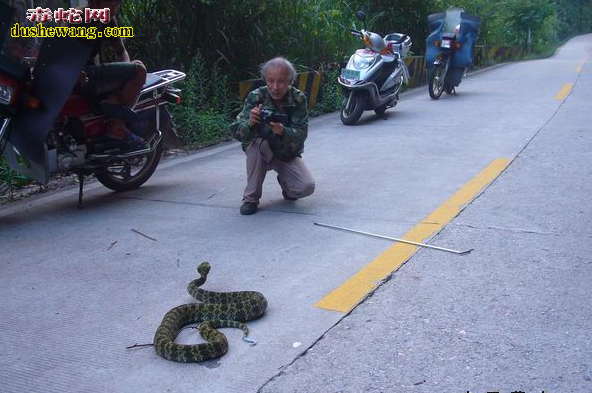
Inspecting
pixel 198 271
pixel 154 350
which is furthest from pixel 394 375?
pixel 198 271

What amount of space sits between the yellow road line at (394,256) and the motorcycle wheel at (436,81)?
7286mm

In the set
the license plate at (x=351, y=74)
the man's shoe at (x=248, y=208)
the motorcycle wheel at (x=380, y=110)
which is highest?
the license plate at (x=351, y=74)

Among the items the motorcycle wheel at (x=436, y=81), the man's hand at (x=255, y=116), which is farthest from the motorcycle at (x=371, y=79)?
the man's hand at (x=255, y=116)

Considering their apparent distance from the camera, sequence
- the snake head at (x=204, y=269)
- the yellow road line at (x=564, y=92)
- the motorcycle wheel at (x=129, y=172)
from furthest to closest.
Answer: the yellow road line at (x=564, y=92)
the motorcycle wheel at (x=129, y=172)
the snake head at (x=204, y=269)

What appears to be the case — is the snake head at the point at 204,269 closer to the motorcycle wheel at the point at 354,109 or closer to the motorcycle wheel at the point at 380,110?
the motorcycle wheel at the point at 354,109

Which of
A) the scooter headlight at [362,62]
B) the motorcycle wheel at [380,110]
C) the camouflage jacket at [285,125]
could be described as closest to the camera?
the camouflage jacket at [285,125]

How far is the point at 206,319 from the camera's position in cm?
404

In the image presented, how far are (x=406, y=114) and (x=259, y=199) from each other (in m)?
6.32

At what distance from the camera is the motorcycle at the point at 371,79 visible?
11.1 m

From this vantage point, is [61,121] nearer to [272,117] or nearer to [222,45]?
[272,117]

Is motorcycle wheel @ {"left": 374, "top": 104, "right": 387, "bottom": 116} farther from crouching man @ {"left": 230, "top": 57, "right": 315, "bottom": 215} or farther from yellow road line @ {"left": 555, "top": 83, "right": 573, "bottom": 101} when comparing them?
crouching man @ {"left": 230, "top": 57, "right": 315, "bottom": 215}

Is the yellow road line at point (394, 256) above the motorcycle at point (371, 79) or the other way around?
the other way around

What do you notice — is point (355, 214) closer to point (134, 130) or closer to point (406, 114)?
point (134, 130)

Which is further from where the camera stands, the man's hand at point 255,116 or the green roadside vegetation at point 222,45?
the green roadside vegetation at point 222,45
